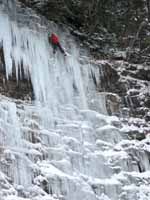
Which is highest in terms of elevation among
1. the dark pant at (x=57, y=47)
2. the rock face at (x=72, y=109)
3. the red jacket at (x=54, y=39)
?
the red jacket at (x=54, y=39)

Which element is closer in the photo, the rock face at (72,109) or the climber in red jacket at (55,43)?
the rock face at (72,109)

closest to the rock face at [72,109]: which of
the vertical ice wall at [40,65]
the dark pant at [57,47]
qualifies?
the vertical ice wall at [40,65]

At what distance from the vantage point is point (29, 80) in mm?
8594

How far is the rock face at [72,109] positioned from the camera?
740 cm

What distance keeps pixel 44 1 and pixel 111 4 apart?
5.08 ft

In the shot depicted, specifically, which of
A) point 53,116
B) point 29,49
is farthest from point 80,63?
point 53,116

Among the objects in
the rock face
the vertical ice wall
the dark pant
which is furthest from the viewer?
the dark pant

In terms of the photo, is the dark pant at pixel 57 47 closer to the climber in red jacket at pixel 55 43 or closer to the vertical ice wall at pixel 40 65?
the climber in red jacket at pixel 55 43

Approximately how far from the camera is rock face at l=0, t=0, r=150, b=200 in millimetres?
7398

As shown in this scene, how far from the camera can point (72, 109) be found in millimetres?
8750

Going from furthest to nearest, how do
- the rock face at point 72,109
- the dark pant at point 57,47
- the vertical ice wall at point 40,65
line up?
the dark pant at point 57,47 < the vertical ice wall at point 40,65 < the rock face at point 72,109

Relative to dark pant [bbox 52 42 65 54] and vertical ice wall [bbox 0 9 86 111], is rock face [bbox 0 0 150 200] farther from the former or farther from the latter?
dark pant [bbox 52 42 65 54]

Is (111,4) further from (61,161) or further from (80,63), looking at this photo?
(61,161)

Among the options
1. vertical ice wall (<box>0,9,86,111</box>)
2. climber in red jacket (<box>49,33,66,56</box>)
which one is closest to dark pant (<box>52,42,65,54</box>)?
climber in red jacket (<box>49,33,66,56</box>)
